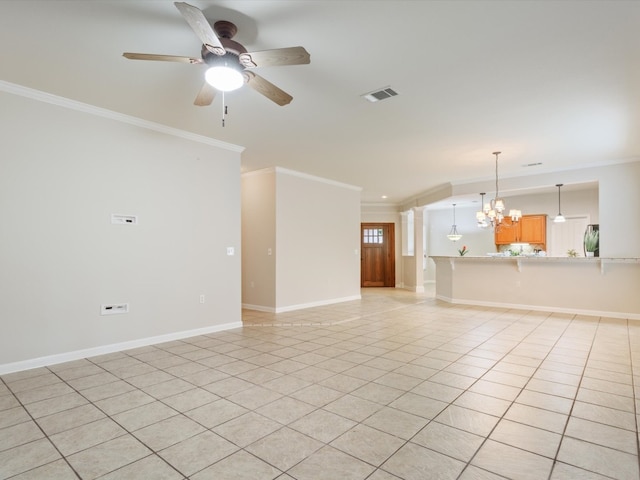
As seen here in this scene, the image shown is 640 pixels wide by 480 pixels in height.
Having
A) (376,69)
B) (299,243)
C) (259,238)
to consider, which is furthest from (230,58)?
(299,243)

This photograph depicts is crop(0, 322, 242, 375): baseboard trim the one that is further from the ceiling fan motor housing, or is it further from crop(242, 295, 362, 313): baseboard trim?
the ceiling fan motor housing

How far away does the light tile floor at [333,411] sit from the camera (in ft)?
6.31

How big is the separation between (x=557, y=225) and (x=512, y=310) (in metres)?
3.69

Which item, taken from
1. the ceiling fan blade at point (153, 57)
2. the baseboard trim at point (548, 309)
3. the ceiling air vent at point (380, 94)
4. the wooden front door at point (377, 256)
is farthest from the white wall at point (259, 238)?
the wooden front door at point (377, 256)

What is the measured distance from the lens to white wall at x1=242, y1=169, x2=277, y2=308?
6504mm

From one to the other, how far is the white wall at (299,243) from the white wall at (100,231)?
1441 millimetres

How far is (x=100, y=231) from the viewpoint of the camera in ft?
12.8

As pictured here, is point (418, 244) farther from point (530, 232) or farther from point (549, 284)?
point (549, 284)

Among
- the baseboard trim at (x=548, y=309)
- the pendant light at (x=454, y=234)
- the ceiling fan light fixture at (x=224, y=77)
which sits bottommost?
the baseboard trim at (x=548, y=309)

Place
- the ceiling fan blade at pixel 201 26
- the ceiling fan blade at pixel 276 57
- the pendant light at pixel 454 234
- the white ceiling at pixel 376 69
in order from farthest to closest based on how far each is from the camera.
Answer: the pendant light at pixel 454 234
the white ceiling at pixel 376 69
the ceiling fan blade at pixel 276 57
the ceiling fan blade at pixel 201 26

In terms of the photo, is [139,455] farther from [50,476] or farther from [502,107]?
[502,107]

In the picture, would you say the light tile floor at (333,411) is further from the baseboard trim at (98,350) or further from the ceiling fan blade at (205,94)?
the ceiling fan blade at (205,94)

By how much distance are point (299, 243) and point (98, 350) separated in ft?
12.6

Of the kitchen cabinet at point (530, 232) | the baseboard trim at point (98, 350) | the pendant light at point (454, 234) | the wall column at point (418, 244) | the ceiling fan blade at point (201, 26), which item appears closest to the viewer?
the ceiling fan blade at point (201, 26)
